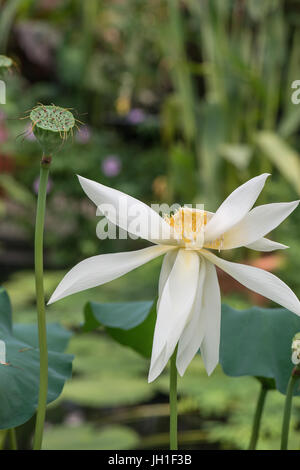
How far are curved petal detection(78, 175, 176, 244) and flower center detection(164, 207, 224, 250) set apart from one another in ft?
0.04

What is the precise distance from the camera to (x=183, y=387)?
56.9 inches

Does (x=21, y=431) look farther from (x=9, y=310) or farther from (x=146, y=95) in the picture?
(x=146, y=95)

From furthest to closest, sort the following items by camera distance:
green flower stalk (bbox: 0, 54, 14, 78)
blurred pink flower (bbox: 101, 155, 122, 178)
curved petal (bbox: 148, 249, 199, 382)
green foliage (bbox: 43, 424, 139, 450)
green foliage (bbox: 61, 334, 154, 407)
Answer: blurred pink flower (bbox: 101, 155, 122, 178) → green foliage (bbox: 61, 334, 154, 407) → green foliage (bbox: 43, 424, 139, 450) → green flower stalk (bbox: 0, 54, 14, 78) → curved petal (bbox: 148, 249, 199, 382)

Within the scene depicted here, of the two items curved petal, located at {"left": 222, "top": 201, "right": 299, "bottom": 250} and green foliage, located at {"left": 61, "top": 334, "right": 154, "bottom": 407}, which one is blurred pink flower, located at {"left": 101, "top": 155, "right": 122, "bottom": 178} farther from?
curved petal, located at {"left": 222, "top": 201, "right": 299, "bottom": 250}

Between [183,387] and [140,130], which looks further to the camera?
[140,130]

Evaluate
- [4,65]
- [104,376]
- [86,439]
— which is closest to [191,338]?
[4,65]

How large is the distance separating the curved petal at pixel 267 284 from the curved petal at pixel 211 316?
0.04 feet

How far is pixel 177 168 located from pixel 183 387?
91cm

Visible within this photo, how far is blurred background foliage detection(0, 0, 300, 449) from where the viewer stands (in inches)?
53.8

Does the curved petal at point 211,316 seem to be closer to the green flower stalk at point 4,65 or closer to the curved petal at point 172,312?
the curved petal at point 172,312

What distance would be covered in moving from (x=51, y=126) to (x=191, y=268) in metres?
0.10

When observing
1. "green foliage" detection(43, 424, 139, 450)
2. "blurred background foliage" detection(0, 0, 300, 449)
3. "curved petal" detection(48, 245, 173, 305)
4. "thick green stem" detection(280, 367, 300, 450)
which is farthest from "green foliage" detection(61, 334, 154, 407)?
"curved petal" detection(48, 245, 173, 305)

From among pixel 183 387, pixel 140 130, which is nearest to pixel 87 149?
pixel 140 130

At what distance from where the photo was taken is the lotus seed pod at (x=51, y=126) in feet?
0.97
